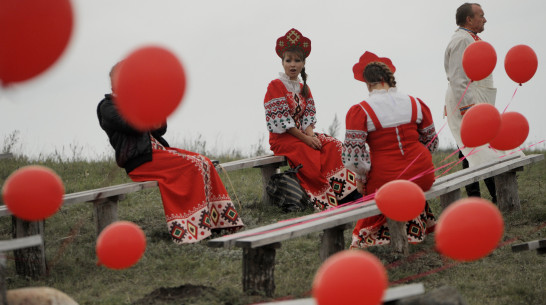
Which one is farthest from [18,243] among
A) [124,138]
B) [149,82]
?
[124,138]

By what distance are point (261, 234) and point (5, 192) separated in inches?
58.1

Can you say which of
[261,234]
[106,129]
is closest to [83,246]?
[106,129]

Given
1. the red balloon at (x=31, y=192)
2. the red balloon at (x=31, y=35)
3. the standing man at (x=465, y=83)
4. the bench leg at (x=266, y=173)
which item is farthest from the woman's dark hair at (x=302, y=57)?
the red balloon at (x=31, y=35)

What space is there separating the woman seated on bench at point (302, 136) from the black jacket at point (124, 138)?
1572 mm

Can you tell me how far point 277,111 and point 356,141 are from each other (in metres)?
1.95

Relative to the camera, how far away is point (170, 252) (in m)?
5.48

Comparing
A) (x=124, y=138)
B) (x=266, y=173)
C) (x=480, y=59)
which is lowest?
(x=266, y=173)

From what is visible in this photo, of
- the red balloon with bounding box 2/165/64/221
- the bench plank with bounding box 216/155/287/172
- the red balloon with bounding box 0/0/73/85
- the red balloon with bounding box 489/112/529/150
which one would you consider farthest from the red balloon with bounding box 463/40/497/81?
the red balloon with bounding box 0/0/73/85

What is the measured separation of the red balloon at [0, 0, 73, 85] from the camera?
8.50 ft

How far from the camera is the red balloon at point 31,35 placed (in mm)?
2590

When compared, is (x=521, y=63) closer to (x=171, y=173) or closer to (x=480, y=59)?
(x=480, y=59)

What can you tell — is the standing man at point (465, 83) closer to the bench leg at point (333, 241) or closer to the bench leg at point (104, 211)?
the bench leg at point (333, 241)

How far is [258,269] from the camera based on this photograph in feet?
13.5

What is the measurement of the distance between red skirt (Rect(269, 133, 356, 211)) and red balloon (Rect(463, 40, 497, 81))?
194 cm
